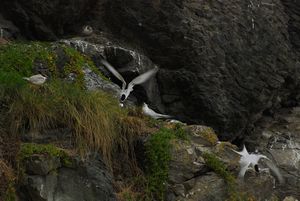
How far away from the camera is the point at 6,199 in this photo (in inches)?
271

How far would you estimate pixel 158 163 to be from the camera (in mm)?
8359

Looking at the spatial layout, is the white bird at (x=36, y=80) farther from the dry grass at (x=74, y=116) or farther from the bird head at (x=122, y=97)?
the bird head at (x=122, y=97)

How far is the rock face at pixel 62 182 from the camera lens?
7102 millimetres

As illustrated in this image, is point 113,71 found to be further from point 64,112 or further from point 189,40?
point 64,112

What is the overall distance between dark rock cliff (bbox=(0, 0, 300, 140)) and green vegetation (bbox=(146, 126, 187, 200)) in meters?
2.91

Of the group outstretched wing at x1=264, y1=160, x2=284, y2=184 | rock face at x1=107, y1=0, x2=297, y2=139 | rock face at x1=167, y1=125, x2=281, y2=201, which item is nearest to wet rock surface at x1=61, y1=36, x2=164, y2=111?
rock face at x1=107, y1=0, x2=297, y2=139

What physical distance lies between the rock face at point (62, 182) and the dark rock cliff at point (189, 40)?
4008 mm

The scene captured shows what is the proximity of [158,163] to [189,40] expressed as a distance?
3472 mm

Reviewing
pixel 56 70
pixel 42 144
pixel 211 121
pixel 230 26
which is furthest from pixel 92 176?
pixel 230 26

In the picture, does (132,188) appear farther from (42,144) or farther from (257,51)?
(257,51)

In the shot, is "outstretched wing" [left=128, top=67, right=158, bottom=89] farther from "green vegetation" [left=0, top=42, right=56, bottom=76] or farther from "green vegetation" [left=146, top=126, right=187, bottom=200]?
"green vegetation" [left=146, top=126, right=187, bottom=200]

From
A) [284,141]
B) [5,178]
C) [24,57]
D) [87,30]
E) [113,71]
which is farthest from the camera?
[284,141]

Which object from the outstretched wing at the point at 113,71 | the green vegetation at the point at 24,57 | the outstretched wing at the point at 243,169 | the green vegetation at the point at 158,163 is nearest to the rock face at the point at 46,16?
the green vegetation at the point at 24,57

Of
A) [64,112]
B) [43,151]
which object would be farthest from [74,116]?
[43,151]
